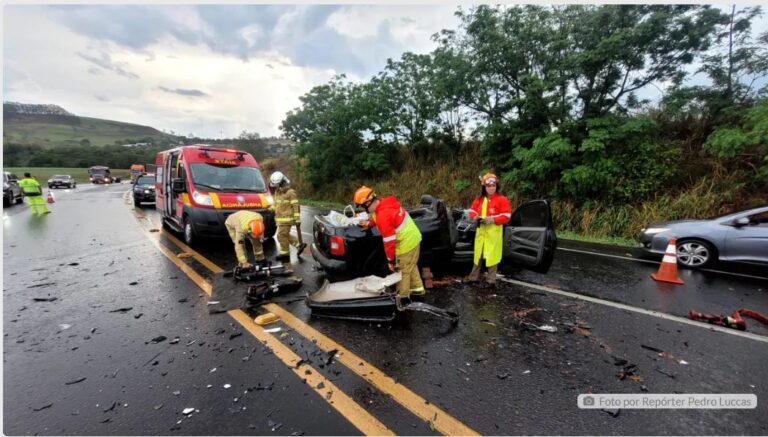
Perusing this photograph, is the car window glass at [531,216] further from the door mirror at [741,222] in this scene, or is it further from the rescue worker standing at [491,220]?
the door mirror at [741,222]

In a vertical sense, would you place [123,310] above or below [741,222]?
below

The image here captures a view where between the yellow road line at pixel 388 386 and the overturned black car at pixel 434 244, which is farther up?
the overturned black car at pixel 434 244

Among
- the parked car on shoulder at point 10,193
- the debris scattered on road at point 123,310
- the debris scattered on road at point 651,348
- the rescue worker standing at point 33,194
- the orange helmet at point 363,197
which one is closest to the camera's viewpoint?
the debris scattered on road at point 651,348

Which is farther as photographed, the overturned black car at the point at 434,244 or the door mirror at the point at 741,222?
the door mirror at the point at 741,222

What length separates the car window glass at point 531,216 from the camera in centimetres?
472

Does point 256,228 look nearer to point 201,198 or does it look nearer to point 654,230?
point 201,198

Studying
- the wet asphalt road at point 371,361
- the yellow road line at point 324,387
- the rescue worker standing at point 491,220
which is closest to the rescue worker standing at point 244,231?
the wet asphalt road at point 371,361

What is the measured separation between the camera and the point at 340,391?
2348mm

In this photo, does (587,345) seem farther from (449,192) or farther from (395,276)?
(449,192)

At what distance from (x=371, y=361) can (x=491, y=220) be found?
107 inches

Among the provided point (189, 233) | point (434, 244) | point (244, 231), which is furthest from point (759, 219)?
point (189, 233)

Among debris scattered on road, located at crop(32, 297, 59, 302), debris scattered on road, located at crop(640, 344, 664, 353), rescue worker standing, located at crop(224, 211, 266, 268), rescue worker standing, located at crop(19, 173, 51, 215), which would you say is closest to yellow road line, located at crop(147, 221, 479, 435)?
rescue worker standing, located at crop(224, 211, 266, 268)

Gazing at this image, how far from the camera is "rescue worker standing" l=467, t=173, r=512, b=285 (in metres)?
4.58

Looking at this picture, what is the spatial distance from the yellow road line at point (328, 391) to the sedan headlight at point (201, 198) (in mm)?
4183
